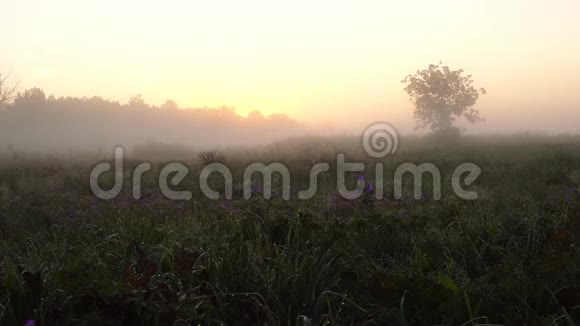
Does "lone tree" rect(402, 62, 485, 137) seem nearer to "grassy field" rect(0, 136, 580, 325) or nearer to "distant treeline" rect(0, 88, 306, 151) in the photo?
"distant treeline" rect(0, 88, 306, 151)

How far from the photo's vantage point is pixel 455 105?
46.4m

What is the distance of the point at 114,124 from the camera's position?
63.1 metres

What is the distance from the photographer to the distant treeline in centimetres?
5400

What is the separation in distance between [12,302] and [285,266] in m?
1.64

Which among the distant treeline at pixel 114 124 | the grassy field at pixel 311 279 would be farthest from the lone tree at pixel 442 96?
the grassy field at pixel 311 279

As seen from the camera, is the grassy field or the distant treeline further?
the distant treeline

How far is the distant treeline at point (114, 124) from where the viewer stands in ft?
177

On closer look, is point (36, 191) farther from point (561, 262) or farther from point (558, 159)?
point (558, 159)
